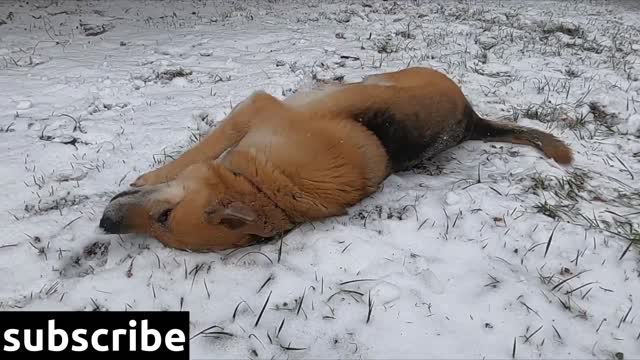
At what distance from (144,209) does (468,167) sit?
98.7 inches

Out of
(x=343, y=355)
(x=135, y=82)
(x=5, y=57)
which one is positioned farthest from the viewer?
(x=5, y=57)

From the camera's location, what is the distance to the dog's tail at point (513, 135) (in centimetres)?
416

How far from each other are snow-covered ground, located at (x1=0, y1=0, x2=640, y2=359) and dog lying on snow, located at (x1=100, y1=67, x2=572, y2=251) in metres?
0.14

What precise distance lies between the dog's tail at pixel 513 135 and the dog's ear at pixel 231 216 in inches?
87.6

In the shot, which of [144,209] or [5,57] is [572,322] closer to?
[144,209]

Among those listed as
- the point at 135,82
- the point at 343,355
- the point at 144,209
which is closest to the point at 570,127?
the point at 343,355

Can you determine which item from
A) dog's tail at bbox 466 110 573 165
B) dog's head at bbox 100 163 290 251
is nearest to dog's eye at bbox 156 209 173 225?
dog's head at bbox 100 163 290 251

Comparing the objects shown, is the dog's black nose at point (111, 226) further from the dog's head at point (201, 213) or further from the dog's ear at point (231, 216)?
the dog's ear at point (231, 216)

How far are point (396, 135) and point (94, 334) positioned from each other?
238 centimetres

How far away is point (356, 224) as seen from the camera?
10.8 feet

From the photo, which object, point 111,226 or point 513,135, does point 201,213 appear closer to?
point 111,226

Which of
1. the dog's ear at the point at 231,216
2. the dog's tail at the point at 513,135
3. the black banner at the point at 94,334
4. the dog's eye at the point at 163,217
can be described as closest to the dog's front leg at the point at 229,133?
the dog's eye at the point at 163,217

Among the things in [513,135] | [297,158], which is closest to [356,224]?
[297,158]

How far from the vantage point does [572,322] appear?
2.50 m
